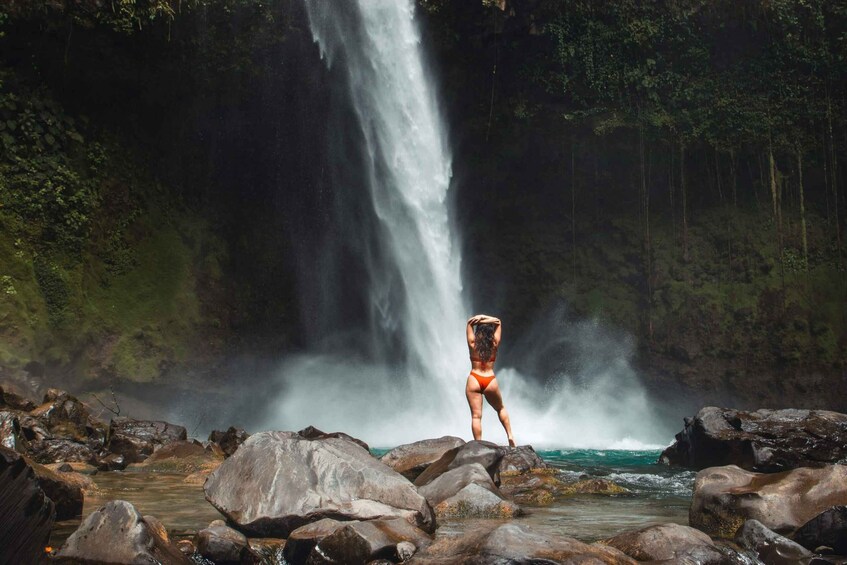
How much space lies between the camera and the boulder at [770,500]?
4664 millimetres

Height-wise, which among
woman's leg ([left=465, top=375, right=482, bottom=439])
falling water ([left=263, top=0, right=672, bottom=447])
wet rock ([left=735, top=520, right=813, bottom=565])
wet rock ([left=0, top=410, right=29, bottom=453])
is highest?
falling water ([left=263, top=0, right=672, bottom=447])

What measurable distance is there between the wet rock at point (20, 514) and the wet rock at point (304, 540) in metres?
1.42

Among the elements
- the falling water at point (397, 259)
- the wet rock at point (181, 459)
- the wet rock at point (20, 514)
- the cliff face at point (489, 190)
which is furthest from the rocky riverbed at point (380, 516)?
the cliff face at point (489, 190)

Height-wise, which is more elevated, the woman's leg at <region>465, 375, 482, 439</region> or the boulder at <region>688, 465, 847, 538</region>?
the woman's leg at <region>465, 375, 482, 439</region>

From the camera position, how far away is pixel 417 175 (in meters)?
17.7

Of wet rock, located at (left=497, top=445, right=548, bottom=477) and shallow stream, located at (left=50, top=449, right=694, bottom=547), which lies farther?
wet rock, located at (left=497, top=445, right=548, bottom=477)

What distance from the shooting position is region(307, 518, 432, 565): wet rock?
151 inches

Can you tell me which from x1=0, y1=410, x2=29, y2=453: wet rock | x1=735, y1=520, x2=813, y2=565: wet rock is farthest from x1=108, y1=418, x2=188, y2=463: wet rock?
x1=735, y1=520, x2=813, y2=565: wet rock

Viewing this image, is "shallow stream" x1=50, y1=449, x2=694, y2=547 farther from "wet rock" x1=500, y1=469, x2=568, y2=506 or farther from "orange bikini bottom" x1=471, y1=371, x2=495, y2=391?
"orange bikini bottom" x1=471, y1=371, x2=495, y2=391

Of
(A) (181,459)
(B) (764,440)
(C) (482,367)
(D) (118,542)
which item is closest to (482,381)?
(C) (482,367)

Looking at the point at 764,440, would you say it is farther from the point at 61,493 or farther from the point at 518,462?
the point at 61,493

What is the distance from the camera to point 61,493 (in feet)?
15.7

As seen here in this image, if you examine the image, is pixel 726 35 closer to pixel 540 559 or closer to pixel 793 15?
pixel 793 15

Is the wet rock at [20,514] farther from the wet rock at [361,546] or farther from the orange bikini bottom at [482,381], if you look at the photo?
the orange bikini bottom at [482,381]
